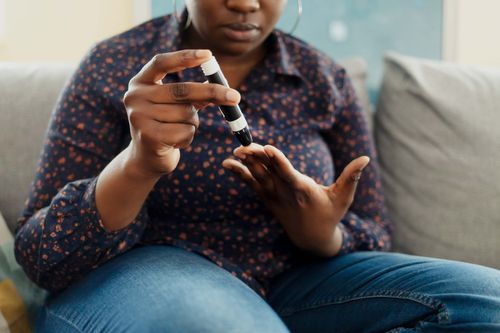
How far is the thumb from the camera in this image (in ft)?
2.89

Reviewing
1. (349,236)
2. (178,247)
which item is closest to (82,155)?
(178,247)

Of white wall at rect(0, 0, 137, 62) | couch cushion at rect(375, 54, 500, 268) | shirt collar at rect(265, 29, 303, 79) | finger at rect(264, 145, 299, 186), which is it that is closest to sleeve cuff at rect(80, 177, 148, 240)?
finger at rect(264, 145, 299, 186)

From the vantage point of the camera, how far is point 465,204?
128 cm

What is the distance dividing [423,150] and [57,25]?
1.01m

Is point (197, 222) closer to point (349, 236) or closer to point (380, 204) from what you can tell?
point (349, 236)

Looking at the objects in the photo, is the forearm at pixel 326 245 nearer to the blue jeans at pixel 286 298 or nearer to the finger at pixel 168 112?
the blue jeans at pixel 286 298

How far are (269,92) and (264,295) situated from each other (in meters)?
0.34

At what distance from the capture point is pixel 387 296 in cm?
89

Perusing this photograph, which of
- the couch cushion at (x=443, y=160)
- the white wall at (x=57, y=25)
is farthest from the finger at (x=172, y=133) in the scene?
the white wall at (x=57, y=25)

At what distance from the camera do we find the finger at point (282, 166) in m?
0.85

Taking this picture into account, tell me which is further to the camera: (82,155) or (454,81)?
(454,81)

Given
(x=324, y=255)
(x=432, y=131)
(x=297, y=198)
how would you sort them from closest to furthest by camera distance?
(x=297, y=198)
(x=324, y=255)
(x=432, y=131)

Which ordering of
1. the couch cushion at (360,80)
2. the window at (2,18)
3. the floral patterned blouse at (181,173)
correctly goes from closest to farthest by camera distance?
the floral patterned blouse at (181,173), the couch cushion at (360,80), the window at (2,18)

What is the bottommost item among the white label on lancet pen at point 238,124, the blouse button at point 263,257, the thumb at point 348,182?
the blouse button at point 263,257
